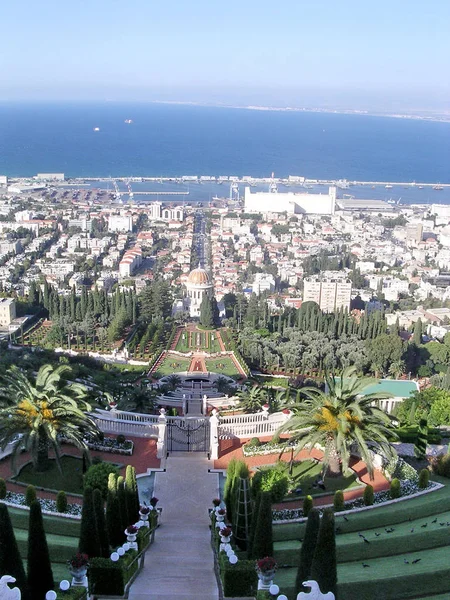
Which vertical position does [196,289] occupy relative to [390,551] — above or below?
below

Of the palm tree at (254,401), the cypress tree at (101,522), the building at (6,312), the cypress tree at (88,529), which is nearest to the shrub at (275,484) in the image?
the cypress tree at (101,522)

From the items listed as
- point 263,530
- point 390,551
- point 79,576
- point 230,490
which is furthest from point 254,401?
point 79,576

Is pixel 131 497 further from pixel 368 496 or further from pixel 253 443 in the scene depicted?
pixel 253 443

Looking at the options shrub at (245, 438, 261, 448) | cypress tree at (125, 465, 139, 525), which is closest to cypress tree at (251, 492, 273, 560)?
cypress tree at (125, 465, 139, 525)

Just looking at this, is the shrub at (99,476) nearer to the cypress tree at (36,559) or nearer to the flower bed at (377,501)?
the flower bed at (377,501)

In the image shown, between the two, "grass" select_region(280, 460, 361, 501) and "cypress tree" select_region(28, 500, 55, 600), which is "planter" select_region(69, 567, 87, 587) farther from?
"grass" select_region(280, 460, 361, 501)

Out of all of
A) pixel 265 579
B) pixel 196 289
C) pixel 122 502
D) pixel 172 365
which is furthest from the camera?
pixel 196 289

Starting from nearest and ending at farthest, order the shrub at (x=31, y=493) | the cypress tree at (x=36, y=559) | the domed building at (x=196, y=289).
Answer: the cypress tree at (x=36, y=559) < the shrub at (x=31, y=493) < the domed building at (x=196, y=289)
